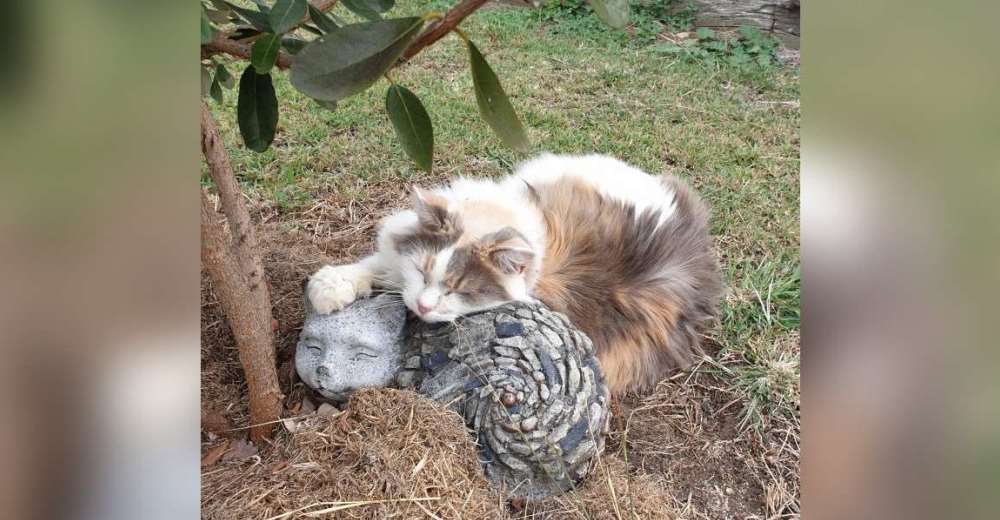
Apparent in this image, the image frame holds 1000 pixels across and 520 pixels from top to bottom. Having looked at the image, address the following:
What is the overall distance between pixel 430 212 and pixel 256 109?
1.70ft

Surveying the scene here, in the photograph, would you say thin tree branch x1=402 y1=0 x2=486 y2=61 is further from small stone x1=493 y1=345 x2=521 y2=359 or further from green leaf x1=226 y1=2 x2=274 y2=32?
small stone x1=493 y1=345 x2=521 y2=359

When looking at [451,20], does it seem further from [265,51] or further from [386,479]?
[386,479]

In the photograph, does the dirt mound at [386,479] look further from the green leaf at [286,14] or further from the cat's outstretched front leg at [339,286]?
the green leaf at [286,14]

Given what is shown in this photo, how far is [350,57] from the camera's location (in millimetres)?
604

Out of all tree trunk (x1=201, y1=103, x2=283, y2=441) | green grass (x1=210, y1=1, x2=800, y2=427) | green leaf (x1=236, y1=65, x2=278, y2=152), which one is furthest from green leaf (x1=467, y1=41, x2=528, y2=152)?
green grass (x1=210, y1=1, x2=800, y2=427)

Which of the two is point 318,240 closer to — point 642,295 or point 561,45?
point 642,295

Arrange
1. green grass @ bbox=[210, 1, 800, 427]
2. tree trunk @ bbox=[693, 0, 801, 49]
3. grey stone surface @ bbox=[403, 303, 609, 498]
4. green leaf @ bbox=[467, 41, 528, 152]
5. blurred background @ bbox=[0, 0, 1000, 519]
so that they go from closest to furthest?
1. blurred background @ bbox=[0, 0, 1000, 519]
2. green leaf @ bbox=[467, 41, 528, 152]
3. grey stone surface @ bbox=[403, 303, 609, 498]
4. green grass @ bbox=[210, 1, 800, 427]
5. tree trunk @ bbox=[693, 0, 801, 49]

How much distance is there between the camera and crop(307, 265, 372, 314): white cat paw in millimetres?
1280

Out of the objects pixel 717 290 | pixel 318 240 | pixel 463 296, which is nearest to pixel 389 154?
pixel 318 240

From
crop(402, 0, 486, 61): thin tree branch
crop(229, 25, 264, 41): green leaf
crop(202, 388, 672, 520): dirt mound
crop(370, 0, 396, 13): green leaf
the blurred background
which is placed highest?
crop(370, 0, 396, 13): green leaf

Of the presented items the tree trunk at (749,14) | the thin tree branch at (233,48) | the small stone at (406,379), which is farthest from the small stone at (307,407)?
the tree trunk at (749,14)

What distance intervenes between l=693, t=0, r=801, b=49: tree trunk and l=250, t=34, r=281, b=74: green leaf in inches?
93.8

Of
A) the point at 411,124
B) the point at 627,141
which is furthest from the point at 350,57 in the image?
the point at 627,141

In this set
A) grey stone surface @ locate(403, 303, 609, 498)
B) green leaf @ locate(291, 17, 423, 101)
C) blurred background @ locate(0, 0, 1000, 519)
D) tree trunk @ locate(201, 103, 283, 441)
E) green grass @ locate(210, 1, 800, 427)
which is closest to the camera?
blurred background @ locate(0, 0, 1000, 519)
